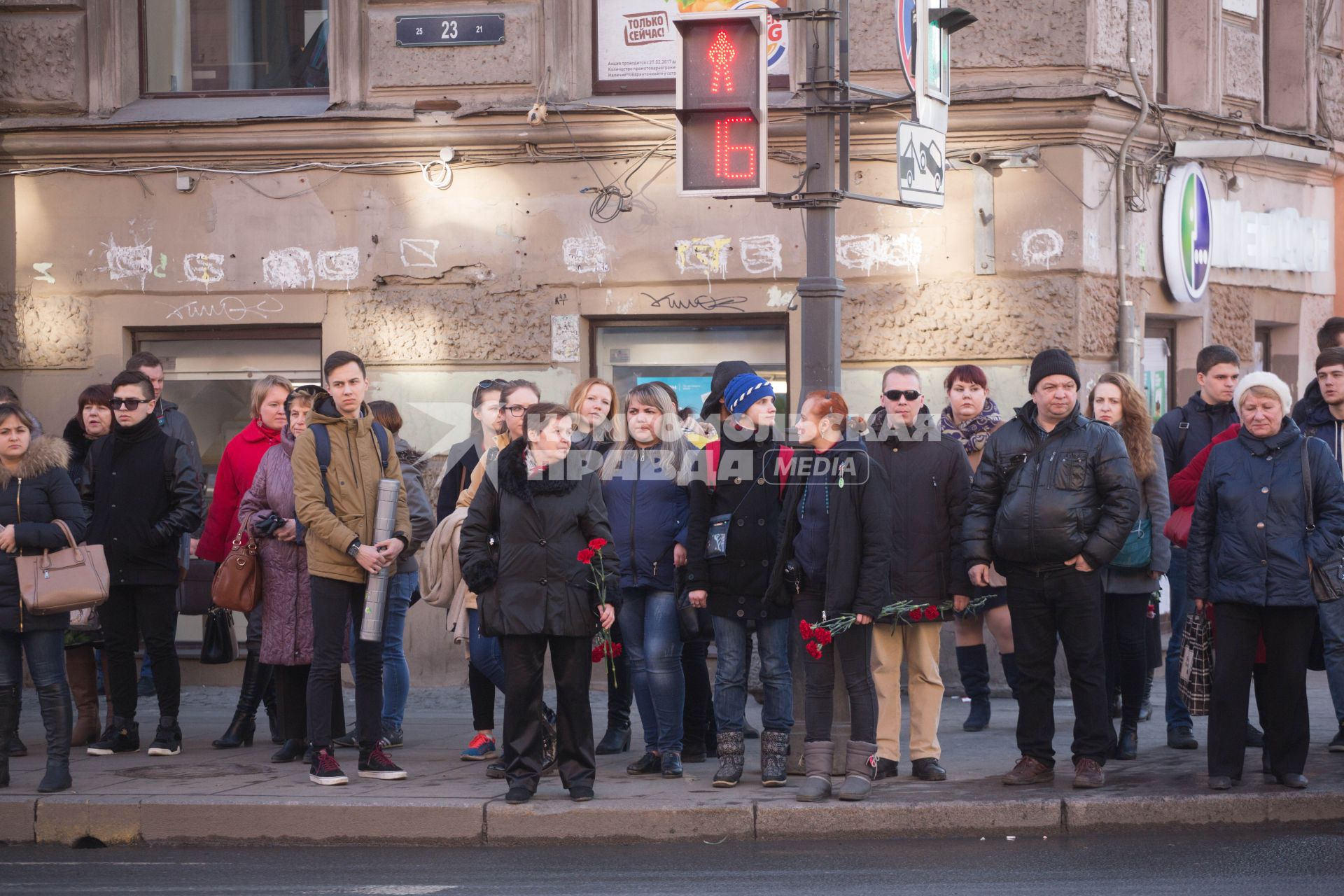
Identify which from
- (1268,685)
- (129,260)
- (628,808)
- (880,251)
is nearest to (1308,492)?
(1268,685)

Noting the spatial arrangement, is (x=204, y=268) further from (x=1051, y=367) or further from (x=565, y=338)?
(x=1051, y=367)

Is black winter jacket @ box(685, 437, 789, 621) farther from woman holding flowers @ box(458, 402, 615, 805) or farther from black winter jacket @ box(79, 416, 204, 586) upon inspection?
black winter jacket @ box(79, 416, 204, 586)

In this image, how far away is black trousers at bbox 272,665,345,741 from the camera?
8.68m

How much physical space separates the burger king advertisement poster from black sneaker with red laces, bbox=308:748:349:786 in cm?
559

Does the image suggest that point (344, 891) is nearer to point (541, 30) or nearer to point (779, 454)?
point (779, 454)

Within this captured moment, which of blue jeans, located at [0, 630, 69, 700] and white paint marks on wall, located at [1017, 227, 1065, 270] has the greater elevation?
white paint marks on wall, located at [1017, 227, 1065, 270]

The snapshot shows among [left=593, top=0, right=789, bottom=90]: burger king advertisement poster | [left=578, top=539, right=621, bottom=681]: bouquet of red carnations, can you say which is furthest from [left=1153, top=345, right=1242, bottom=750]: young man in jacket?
[left=593, top=0, right=789, bottom=90]: burger king advertisement poster

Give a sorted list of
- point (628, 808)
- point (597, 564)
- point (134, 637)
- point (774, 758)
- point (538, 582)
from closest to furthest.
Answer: point (628, 808)
point (538, 582)
point (597, 564)
point (774, 758)
point (134, 637)

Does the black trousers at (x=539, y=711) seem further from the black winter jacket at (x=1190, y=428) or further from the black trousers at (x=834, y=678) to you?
the black winter jacket at (x=1190, y=428)

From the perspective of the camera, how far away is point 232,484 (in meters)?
9.38

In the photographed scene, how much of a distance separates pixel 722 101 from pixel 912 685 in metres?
2.98

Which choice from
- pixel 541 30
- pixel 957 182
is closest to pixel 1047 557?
pixel 957 182

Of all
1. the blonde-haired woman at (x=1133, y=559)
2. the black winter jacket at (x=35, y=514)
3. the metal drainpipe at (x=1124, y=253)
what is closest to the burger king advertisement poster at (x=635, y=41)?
the metal drainpipe at (x=1124, y=253)

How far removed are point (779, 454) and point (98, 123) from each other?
6578mm
